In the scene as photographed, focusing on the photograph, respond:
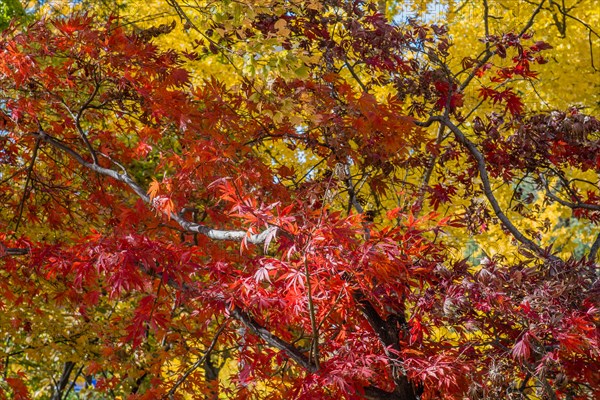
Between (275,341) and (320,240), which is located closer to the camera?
(320,240)

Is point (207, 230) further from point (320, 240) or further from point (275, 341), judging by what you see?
point (320, 240)

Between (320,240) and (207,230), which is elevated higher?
(207,230)

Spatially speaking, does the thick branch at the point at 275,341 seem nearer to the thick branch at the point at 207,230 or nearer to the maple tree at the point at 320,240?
the maple tree at the point at 320,240

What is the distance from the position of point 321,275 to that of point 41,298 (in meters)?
3.85

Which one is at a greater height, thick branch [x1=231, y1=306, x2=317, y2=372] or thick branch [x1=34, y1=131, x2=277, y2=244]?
thick branch [x1=34, y1=131, x2=277, y2=244]

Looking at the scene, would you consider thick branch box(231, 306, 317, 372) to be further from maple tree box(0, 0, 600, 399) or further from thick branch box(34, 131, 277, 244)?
thick branch box(34, 131, 277, 244)

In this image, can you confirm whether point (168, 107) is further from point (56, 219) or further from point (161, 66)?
point (56, 219)

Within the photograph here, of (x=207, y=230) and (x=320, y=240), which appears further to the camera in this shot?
(x=207, y=230)

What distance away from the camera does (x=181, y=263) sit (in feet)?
10.4

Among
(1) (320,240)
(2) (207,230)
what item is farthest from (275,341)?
(1) (320,240)

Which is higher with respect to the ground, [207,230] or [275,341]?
[207,230]

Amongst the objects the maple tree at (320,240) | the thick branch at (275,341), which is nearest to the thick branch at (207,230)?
the maple tree at (320,240)

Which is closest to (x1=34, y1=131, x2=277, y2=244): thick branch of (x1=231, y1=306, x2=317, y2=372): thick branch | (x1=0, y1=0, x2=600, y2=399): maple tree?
(x1=0, y1=0, x2=600, y2=399): maple tree

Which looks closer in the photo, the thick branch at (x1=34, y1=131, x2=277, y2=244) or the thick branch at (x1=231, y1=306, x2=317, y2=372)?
the thick branch at (x1=34, y1=131, x2=277, y2=244)
